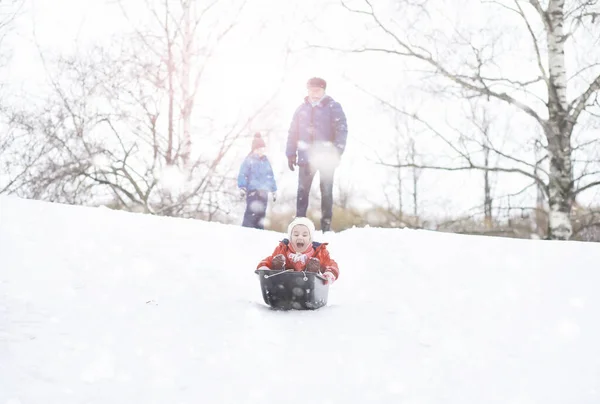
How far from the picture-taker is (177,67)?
1206 centimetres

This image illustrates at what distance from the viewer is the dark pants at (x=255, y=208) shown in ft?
30.7

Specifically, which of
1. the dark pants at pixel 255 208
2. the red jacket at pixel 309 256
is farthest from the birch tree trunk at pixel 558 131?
the red jacket at pixel 309 256

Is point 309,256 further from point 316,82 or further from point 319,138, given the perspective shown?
point 316,82

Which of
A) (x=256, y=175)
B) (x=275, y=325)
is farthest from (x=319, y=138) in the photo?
(x=275, y=325)

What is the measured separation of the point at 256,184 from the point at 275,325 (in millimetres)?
5801

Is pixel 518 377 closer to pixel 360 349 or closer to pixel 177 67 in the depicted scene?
pixel 360 349

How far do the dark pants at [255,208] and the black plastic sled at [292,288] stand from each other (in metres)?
5.25

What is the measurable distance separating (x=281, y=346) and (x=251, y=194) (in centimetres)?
625

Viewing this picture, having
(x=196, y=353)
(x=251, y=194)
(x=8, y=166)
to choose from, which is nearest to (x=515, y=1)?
(x=251, y=194)

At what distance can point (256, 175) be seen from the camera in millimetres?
9391

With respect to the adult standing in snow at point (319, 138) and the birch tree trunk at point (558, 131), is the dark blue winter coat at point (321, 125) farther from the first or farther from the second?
the birch tree trunk at point (558, 131)

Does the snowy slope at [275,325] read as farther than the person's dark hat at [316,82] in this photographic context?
No

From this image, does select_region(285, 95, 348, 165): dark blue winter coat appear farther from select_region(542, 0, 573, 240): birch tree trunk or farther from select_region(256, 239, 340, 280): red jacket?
select_region(256, 239, 340, 280): red jacket

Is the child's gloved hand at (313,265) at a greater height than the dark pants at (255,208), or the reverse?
the dark pants at (255,208)
